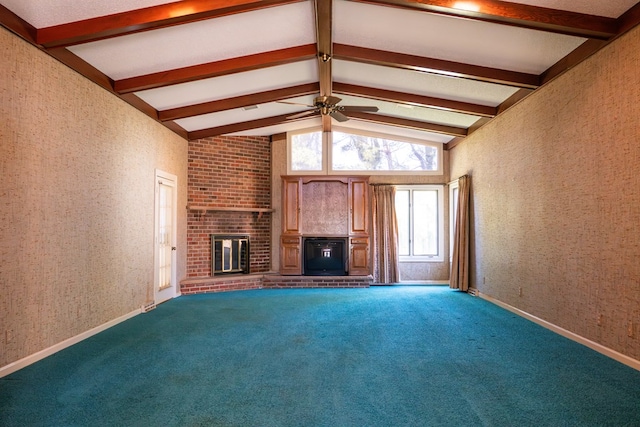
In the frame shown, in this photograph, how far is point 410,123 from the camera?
727 cm

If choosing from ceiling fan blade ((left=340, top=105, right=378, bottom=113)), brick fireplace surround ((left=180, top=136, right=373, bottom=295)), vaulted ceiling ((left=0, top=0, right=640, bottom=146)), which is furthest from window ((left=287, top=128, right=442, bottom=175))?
ceiling fan blade ((left=340, top=105, right=378, bottom=113))

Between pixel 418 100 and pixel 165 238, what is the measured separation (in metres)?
4.64

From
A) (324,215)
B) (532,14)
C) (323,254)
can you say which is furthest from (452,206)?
(532,14)

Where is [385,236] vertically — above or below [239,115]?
below

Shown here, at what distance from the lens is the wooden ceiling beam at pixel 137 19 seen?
3.39 metres

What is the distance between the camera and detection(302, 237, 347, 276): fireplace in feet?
25.8

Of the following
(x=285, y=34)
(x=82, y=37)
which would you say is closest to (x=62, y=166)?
(x=82, y=37)

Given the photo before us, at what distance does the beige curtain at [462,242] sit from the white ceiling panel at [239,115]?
3.19 meters

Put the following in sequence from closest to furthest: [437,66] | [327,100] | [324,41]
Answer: [324,41] → [437,66] → [327,100]

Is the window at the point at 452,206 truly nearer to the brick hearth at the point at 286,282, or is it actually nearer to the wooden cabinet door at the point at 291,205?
the brick hearth at the point at 286,282

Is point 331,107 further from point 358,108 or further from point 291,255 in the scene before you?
point 291,255

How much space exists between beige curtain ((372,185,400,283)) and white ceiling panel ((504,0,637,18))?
4.93 metres

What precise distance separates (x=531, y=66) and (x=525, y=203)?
5.50 ft

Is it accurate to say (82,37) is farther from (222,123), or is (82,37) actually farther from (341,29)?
(222,123)
